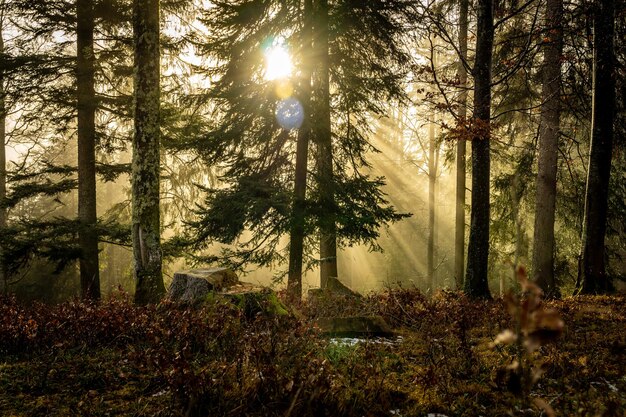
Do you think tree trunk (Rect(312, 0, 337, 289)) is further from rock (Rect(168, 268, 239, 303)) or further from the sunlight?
rock (Rect(168, 268, 239, 303))

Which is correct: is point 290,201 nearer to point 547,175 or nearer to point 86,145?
point 86,145

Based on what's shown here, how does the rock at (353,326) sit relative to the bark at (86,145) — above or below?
below

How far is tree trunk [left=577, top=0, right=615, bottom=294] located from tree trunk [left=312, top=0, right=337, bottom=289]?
18.8 ft

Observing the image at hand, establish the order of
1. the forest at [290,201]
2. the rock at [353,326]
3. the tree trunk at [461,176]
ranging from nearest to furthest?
1. the forest at [290,201]
2. the rock at [353,326]
3. the tree trunk at [461,176]

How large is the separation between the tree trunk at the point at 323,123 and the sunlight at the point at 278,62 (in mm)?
790

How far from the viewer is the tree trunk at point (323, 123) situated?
939 centimetres

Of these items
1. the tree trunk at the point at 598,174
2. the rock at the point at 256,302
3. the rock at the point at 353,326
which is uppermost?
the tree trunk at the point at 598,174

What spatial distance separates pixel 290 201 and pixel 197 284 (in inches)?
140

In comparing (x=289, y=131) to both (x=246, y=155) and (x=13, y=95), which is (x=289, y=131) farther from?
(x=13, y=95)

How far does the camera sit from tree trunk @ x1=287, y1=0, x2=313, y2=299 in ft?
30.8

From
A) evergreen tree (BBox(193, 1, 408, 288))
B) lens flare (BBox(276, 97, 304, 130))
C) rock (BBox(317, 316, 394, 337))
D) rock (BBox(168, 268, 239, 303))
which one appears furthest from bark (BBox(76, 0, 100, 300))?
rock (BBox(317, 316, 394, 337))

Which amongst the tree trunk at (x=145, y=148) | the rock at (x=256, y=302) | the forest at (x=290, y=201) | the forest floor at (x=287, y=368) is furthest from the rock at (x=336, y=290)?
the tree trunk at (x=145, y=148)

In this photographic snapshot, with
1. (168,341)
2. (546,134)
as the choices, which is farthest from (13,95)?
(546,134)

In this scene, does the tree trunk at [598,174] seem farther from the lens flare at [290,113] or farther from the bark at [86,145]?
the bark at [86,145]
